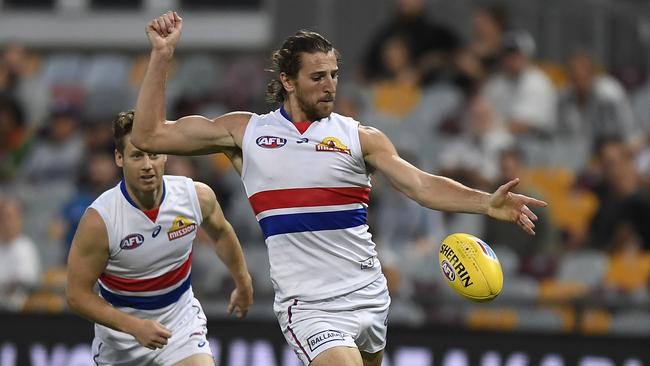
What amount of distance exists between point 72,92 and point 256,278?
5707mm

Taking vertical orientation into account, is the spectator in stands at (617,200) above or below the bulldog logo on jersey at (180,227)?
below

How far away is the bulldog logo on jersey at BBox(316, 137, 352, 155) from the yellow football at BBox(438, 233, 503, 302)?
75 cm

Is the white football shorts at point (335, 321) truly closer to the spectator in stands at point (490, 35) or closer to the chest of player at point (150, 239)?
the chest of player at point (150, 239)

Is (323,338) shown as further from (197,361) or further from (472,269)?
(197,361)

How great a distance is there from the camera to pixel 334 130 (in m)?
7.06

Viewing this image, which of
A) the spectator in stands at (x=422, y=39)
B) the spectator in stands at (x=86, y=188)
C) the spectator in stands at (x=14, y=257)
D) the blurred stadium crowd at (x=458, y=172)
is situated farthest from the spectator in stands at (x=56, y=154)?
the spectator in stands at (x=422, y=39)

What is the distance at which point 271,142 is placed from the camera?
704cm

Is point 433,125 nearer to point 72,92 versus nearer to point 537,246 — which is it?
point 537,246

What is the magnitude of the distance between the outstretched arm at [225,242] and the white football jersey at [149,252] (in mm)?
69

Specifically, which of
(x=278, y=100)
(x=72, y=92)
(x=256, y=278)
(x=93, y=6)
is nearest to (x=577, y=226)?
(x=256, y=278)

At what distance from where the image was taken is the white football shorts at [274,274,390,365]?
694 cm

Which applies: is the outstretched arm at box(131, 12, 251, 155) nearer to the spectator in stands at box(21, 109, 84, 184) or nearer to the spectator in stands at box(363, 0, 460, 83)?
the spectator in stands at box(363, 0, 460, 83)

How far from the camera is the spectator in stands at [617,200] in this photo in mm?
11656

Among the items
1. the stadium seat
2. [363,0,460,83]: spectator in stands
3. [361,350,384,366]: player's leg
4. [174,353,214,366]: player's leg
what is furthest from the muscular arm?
[363,0,460,83]: spectator in stands
